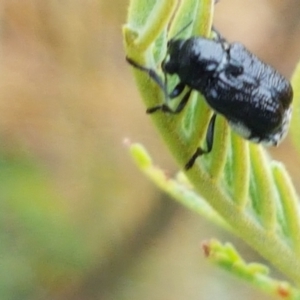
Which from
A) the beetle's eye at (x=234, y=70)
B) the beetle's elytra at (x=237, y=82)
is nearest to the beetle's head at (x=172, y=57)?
the beetle's elytra at (x=237, y=82)

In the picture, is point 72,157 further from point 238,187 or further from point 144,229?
point 238,187

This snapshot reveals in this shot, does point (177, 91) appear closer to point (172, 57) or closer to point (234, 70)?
point (172, 57)

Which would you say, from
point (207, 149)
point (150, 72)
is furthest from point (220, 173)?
point (150, 72)

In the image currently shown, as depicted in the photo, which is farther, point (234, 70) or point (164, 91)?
point (234, 70)

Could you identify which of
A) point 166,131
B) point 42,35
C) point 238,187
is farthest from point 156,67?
point 42,35

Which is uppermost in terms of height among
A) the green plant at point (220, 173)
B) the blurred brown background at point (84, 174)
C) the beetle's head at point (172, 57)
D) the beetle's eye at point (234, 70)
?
the blurred brown background at point (84, 174)

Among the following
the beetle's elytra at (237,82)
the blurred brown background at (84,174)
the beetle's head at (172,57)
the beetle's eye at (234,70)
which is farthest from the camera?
the blurred brown background at (84,174)

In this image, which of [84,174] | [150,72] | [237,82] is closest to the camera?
[150,72]

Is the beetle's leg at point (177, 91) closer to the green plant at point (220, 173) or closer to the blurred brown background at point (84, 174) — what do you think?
the green plant at point (220, 173)
